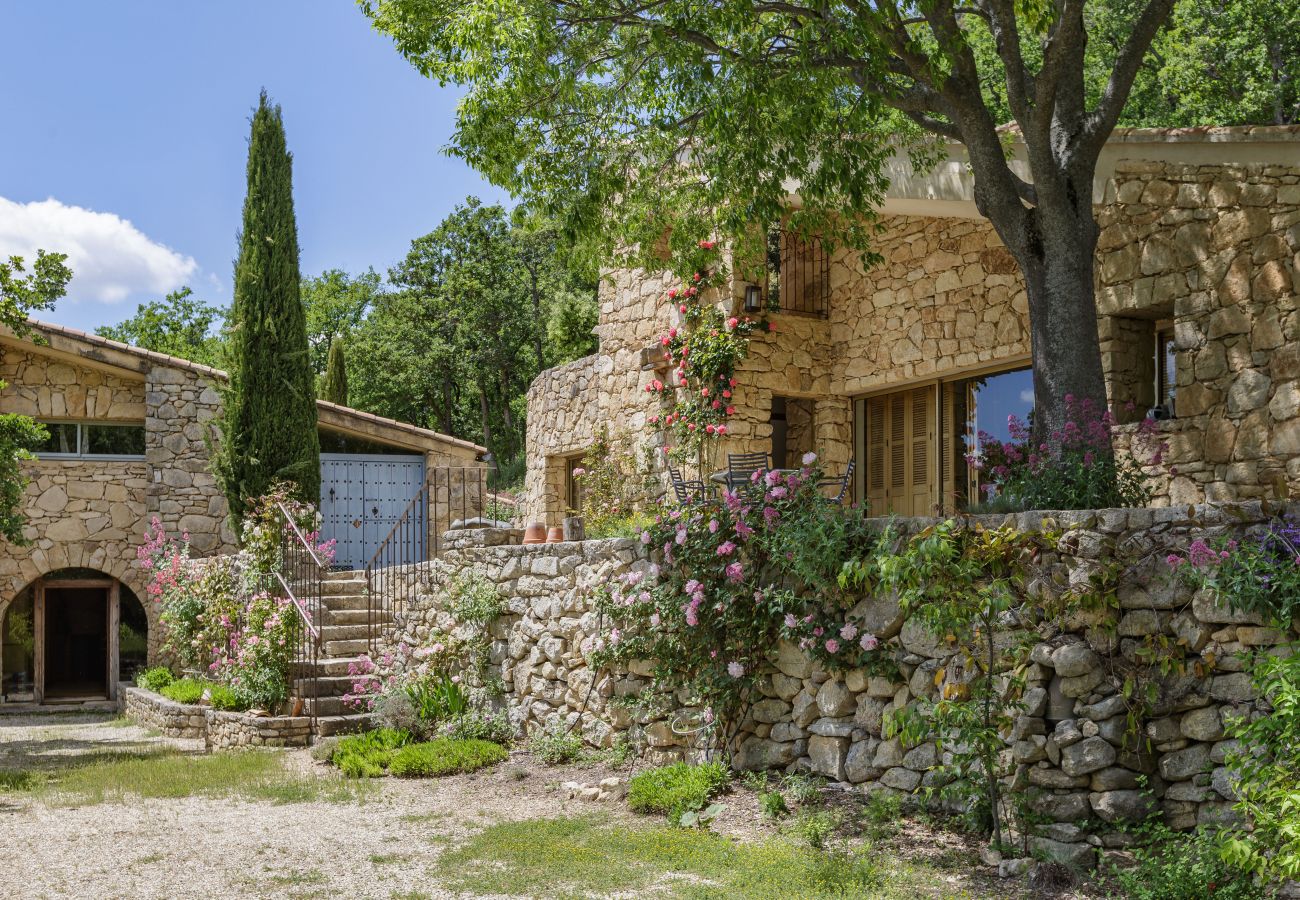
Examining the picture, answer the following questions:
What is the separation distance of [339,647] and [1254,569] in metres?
8.87

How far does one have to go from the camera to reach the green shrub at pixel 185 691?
12.5 m

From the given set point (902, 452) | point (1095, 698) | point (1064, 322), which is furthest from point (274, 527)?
point (1095, 698)

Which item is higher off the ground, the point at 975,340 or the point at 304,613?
the point at 975,340

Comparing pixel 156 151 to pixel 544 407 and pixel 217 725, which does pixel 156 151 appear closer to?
pixel 544 407

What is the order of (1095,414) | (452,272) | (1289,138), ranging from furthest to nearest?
(452,272)
(1289,138)
(1095,414)

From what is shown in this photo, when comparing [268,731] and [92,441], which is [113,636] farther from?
[268,731]

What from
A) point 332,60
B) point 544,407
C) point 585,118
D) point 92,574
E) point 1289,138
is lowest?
point 92,574

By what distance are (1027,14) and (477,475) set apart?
32.2 feet

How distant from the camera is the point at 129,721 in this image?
529 inches

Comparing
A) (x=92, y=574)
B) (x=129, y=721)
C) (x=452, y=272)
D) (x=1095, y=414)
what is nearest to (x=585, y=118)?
(x=1095, y=414)

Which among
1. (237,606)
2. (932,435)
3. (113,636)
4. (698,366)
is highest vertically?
(698,366)

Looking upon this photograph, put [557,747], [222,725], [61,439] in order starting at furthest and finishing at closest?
1. [61,439]
2. [222,725]
3. [557,747]

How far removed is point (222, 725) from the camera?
10945mm

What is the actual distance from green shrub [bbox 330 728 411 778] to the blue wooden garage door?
6.92 m
